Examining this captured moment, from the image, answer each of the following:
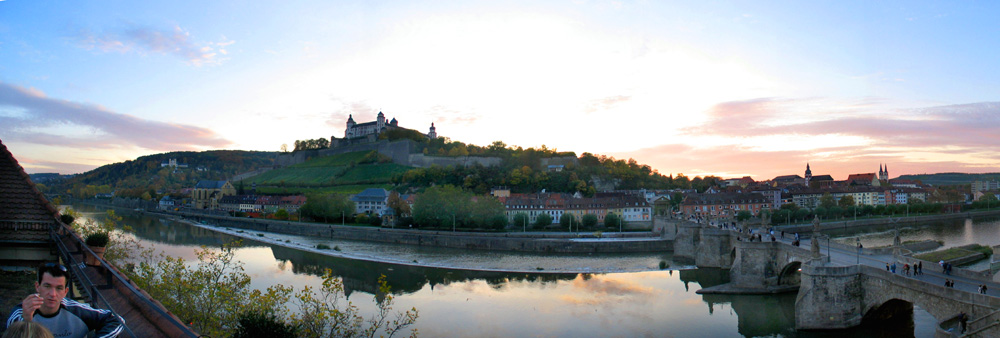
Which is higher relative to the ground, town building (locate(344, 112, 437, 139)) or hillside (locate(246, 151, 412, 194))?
town building (locate(344, 112, 437, 139))

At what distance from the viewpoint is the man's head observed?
2822 millimetres

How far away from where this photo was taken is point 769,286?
67.1ft

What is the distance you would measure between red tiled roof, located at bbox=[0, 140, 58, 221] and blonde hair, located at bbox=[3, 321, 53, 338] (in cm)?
465

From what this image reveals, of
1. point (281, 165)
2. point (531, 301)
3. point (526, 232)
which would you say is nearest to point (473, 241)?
point (526, 232)

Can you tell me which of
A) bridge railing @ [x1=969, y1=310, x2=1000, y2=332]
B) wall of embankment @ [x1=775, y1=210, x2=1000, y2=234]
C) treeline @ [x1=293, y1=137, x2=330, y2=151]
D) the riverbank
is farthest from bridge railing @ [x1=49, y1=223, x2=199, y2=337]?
treeline @ [x1=293, y1=137, x2=330, y2=151]

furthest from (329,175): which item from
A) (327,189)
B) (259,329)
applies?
(259,329)

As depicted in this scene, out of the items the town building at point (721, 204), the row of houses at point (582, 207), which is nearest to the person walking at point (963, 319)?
the row of houses at point (582, 207)

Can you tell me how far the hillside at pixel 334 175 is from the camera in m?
71.8

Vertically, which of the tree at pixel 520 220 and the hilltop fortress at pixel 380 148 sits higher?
the hilltop fortress at pixel 380 148

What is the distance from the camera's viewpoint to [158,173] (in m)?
113

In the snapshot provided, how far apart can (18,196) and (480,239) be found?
30.7m

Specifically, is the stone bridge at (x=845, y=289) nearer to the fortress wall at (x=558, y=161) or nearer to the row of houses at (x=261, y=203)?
the row of houses at (x=261, y=203)

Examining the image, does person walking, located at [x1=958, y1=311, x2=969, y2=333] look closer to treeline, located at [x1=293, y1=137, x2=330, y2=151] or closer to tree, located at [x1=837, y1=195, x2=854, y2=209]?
tree, located at [x1=837, y1=195, x2=854, y2=209]

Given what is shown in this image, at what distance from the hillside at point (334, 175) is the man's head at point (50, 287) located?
65207 mm
